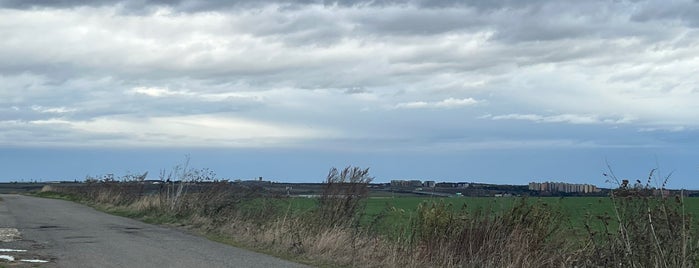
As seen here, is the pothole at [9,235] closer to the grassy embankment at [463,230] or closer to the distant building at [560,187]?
the grassy embankment at [463,230]

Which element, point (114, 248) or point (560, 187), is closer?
point (114, 248)

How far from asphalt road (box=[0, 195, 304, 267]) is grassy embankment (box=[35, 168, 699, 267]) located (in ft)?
3.78

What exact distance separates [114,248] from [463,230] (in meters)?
8.71

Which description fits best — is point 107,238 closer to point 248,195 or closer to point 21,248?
point 21,248

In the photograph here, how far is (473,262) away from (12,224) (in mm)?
19305

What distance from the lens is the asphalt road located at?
17.0 meters

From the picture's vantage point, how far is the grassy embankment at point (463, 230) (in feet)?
39.5

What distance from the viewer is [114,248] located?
65.8 feet

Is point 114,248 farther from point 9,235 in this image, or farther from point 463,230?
point 463,230

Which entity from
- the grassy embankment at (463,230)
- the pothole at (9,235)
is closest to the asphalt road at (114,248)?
the pothole at (9,235)

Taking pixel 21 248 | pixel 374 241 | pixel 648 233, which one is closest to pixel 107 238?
pixel 21 248

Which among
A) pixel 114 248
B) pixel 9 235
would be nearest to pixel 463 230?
pixel 114 248

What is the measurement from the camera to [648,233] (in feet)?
39.4

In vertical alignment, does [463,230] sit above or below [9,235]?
above
